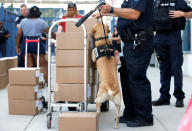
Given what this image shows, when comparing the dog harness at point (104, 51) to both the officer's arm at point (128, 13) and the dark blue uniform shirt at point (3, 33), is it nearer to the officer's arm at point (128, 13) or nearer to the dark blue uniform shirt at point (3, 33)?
the officer's arm at point (128, 13)

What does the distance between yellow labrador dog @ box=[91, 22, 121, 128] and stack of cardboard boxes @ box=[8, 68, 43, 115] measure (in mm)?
1118

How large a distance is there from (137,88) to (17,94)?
187 centimetres

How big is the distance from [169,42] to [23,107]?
8.28 feet

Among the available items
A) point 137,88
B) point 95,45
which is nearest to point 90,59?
point 95,45

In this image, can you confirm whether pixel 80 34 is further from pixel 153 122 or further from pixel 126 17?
pixel 153 122

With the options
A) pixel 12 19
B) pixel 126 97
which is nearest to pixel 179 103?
pixel 126 97

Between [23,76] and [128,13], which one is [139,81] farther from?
[23,76]

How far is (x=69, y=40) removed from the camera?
4348 mm

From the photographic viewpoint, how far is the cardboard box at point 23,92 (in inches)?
195

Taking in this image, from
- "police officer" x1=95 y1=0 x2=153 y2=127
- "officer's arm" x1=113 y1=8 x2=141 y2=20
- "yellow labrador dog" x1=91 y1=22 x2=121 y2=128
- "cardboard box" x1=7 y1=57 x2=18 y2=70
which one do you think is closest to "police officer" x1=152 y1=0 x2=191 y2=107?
"police officer" x1=95 y1=0 x2=153 y2=127

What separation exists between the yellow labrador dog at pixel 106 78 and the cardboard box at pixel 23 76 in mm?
1067

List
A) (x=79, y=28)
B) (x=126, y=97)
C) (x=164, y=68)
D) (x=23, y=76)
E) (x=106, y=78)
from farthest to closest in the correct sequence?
(x=164, y=68)
(x=23, y=76)
(x=79, y=28)
(x=126, y=97)
(x=106, y=78)

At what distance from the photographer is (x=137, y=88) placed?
13.8ft

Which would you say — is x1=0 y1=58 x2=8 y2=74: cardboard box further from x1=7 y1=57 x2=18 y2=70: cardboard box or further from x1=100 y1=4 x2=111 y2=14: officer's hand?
x1=100 y1=4 x2=111 y2=14: officer's hand
